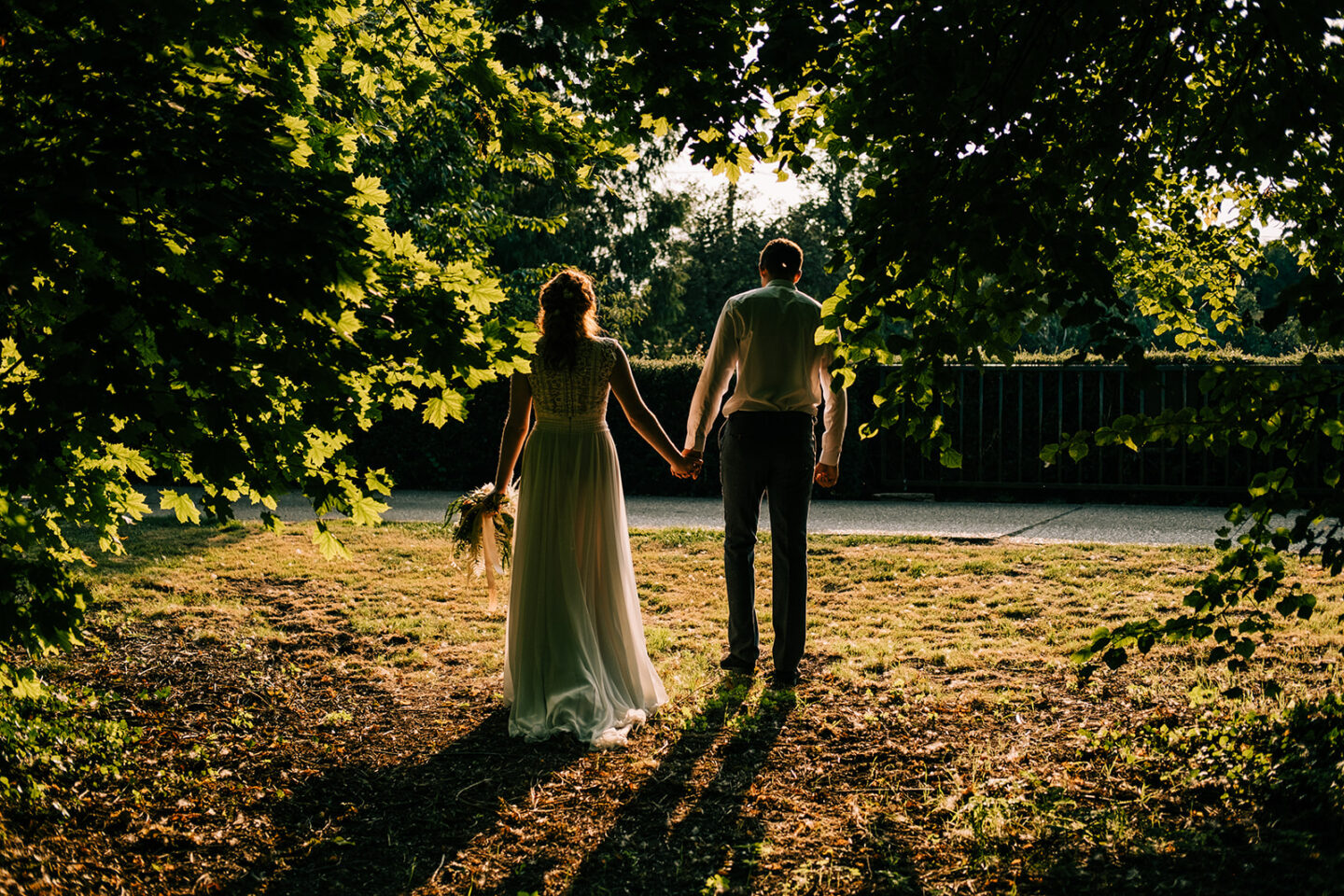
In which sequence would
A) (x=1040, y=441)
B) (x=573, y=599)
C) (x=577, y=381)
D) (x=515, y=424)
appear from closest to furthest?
1. (x=573, y=599)
2. (x=577, y=381)
3. (x=515, y=424)
4. (x=1040, y=441)

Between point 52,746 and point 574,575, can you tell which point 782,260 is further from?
point 52,746

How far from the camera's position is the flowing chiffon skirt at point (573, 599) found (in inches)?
183

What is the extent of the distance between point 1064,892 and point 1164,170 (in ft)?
8.80

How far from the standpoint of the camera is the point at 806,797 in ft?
13.0

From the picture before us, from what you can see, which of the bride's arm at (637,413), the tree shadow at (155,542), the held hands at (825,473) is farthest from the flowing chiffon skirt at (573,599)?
the tree shadow at (155,542)

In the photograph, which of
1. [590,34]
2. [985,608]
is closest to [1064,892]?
[590,34]

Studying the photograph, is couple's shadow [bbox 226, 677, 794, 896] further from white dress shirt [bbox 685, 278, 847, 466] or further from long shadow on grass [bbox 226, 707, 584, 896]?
white dress shirt [bbox 685, 278, 847, 466]

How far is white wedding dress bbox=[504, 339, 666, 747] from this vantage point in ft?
15.3

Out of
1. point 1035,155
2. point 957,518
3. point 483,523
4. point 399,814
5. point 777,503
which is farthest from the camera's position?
point 957,518

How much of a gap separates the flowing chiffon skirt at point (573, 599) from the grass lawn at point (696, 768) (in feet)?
0.64

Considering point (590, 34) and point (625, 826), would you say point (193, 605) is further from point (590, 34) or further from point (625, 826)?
point (590, 34)

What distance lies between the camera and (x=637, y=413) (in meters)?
5.08

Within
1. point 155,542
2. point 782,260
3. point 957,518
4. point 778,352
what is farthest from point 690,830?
point 957,518

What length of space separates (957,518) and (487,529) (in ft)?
20.9
